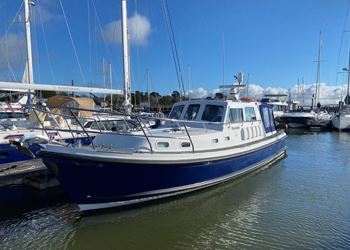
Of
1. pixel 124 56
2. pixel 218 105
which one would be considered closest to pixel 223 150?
pixel 218 105

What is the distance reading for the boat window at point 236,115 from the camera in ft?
38.5

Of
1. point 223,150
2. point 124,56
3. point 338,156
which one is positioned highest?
point 124,56

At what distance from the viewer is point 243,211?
9.08 m

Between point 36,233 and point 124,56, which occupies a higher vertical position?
point 124,56

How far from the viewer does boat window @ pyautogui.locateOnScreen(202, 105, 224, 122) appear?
38.0 feet

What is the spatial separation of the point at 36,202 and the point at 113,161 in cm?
333

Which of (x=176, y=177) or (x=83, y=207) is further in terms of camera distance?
(x=176, y=177)

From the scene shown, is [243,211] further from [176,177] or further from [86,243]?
[86,243]

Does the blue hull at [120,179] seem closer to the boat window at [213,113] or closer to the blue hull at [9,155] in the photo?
the boat window at [213,113]

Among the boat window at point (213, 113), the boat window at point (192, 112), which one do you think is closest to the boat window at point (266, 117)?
the boat window at point (213, 113)

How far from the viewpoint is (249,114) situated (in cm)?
1307

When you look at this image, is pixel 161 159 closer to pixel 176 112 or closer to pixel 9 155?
pixel 176 112

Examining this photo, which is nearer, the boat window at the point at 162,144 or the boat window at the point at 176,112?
the boat window at the point at 162,144

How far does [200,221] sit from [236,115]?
475 centimetres
